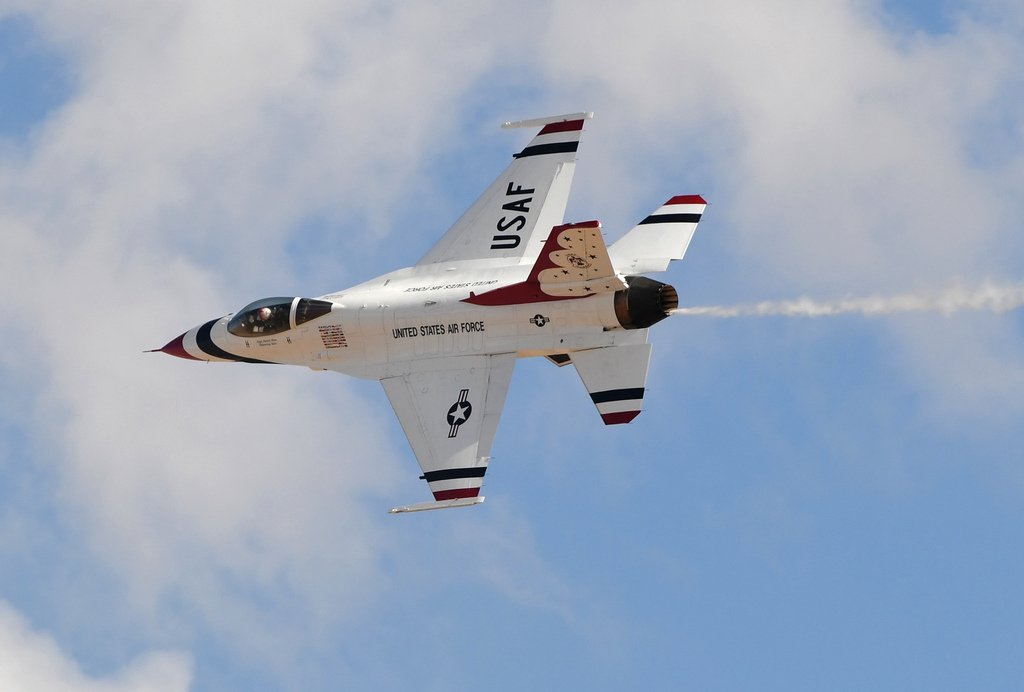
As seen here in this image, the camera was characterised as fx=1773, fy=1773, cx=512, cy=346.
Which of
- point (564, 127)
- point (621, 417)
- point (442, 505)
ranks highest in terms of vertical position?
point (564, 127)

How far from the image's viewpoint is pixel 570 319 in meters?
35.7

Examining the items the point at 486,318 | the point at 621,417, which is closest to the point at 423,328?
the point at 486,318

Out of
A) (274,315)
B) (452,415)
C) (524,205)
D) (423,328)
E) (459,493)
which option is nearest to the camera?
(459,493)

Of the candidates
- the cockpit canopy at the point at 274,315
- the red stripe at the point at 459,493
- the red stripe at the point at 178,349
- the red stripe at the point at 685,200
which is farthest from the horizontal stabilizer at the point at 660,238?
the red stripe at the point at 178,349

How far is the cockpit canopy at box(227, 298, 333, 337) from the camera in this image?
38156 millimetres

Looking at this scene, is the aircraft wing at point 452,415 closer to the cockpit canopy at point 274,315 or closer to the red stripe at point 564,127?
the cockpit canopy at point 274,315

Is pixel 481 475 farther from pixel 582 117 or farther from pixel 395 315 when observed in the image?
pixel 582 117

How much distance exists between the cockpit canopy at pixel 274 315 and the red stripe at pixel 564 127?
6.78 m

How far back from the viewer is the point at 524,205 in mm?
39844

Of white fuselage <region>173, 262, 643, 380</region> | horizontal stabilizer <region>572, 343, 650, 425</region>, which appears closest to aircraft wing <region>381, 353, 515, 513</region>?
white fuselage <region>173, 262, 643, 380</region>

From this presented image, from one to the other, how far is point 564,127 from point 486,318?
6.36m

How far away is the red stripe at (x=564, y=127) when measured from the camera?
4056 cm

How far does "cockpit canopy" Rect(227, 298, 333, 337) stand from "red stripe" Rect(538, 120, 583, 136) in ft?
22.3

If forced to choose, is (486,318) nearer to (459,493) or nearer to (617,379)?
(617,379)
